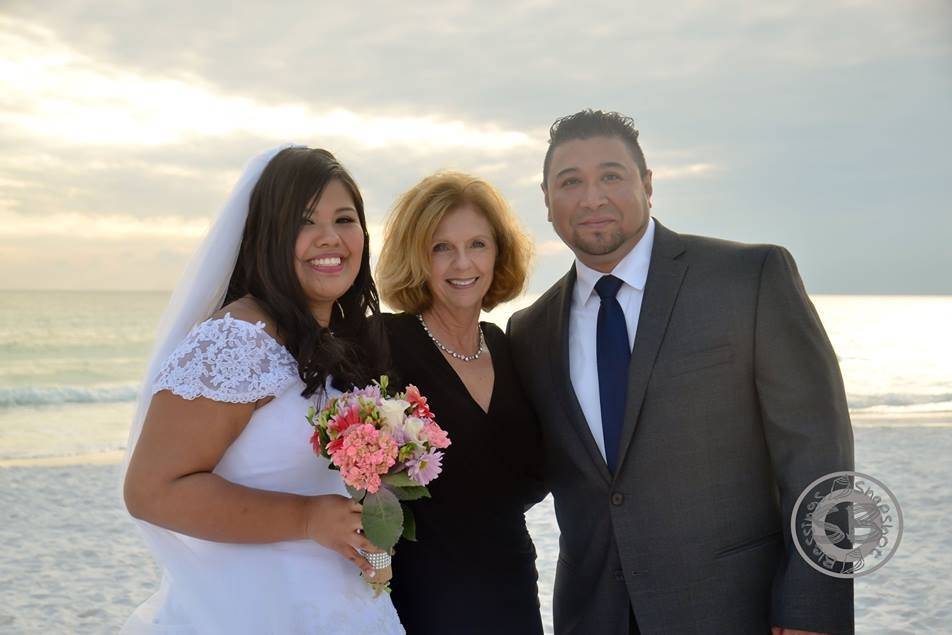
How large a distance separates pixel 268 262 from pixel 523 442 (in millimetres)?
1470

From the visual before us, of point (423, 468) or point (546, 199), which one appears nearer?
point (423, 468)

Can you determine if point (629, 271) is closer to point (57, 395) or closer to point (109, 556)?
point (109, 556)

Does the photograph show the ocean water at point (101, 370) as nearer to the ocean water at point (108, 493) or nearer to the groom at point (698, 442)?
the ocean water at point (108, 493)

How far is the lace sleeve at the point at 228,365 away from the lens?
9.04 feet

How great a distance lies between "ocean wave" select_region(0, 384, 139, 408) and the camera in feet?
78.9

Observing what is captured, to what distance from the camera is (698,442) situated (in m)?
3.34

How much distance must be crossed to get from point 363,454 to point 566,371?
1321 millimetres

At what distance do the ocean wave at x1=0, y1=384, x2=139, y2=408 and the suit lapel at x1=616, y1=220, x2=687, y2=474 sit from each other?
79.1 ft

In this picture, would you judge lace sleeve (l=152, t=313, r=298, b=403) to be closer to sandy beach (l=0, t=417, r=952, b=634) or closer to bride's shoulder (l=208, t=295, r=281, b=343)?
bride's shoulder (l=208, t=295, r=281, b=343)

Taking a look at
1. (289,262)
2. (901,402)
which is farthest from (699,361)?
(901,402)

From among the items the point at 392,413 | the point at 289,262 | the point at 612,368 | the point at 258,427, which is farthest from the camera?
A: the point at 612,368

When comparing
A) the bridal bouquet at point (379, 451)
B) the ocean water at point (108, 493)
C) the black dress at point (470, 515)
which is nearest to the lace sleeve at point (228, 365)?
the bridal bouquet at point (379, 451)

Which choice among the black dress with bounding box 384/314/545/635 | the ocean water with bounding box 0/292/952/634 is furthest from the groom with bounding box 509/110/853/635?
the ocean water with bounding box 0/292/952/634

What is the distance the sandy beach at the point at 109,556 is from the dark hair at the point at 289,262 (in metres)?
4.97
